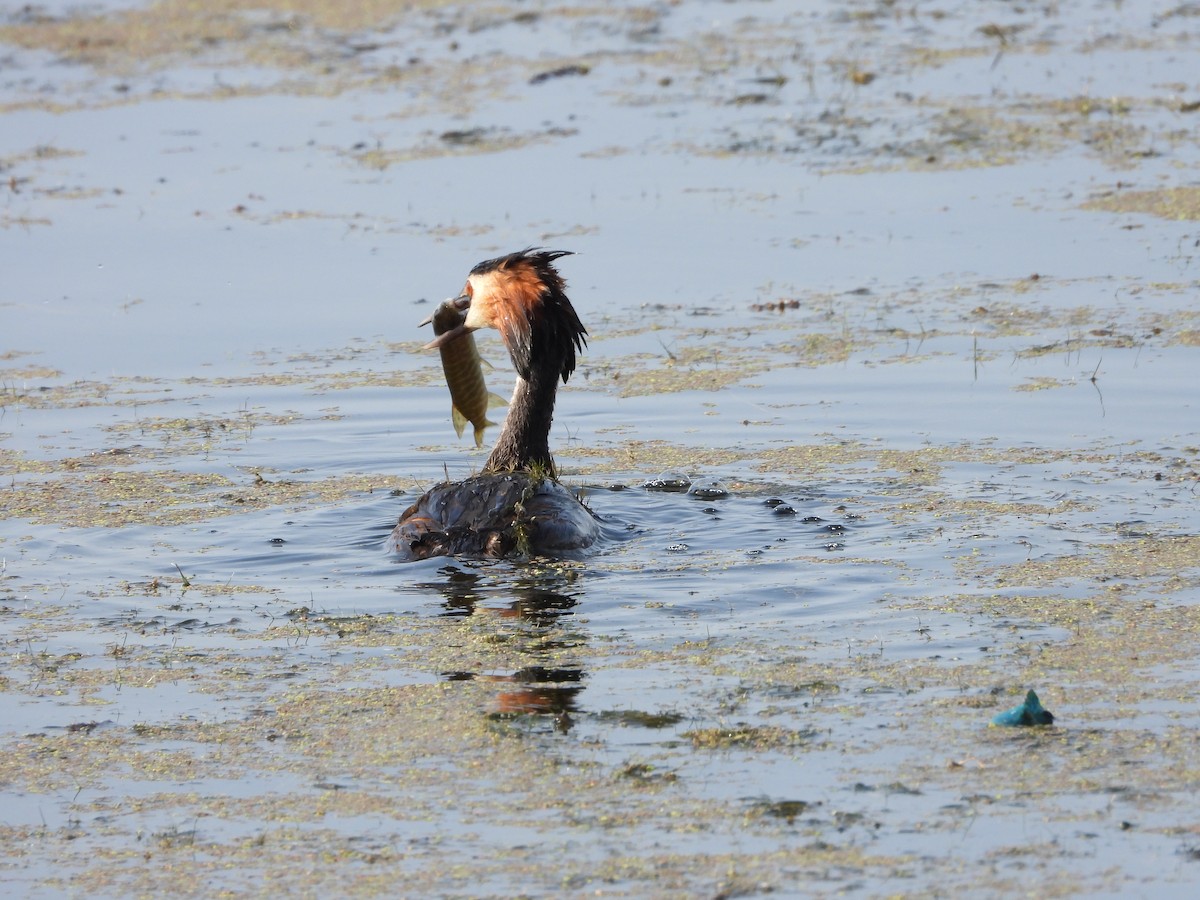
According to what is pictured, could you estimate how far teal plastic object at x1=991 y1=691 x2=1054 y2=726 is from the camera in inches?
226

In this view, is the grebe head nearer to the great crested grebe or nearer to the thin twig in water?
the great crested grebe

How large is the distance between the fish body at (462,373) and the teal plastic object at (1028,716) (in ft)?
13.3

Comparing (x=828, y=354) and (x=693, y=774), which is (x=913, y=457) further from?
(x=693, y=774)

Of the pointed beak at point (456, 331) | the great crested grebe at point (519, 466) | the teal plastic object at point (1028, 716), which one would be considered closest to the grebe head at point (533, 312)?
the great crested grebe at point (519, 466)

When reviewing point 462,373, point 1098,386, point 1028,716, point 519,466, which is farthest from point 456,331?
point 1028,716

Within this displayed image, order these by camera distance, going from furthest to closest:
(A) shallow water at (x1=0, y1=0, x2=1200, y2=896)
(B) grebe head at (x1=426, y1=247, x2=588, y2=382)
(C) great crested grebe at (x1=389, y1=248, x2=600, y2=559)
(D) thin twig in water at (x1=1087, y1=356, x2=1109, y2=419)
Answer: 1. (D) thin twig in water at (x1=1087, y1=356, x2=1109, y2=419)
2. (B) grebe head at (x1=426, y1=247, x2=588, y2=382)
3. (C) great crested grebe at (x1=389, y1=248, x2=600, y2=559)
4. (A) shallow water at (x1=0, y1=0, x2=1200, y2=896)

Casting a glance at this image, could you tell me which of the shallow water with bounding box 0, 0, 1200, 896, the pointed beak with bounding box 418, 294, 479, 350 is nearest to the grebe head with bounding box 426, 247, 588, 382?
the pointed beak with bounding box 418, 294, 479, 350

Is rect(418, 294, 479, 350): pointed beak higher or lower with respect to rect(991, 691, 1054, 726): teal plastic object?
higher

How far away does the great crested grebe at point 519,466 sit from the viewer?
8.30 m

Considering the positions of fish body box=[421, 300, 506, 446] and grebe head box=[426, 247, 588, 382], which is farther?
fish body box=[421, 300, 506, 446]

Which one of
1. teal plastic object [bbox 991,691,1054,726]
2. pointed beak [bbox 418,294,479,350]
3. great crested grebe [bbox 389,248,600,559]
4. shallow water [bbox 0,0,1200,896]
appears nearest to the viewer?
shallow water [bbox 0,0,1200,896]

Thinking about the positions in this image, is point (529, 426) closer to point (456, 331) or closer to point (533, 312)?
point (533, 312)

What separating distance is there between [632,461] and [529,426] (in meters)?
1.49

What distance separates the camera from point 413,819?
209 inches
